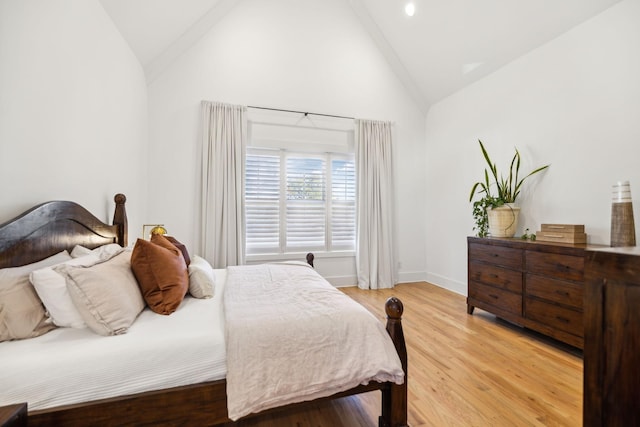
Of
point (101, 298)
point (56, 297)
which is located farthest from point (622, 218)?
point (56, 297)

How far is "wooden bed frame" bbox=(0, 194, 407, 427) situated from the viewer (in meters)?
1.05

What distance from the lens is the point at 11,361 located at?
1.00 m

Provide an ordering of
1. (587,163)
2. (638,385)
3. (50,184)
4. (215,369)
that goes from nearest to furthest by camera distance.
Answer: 1. (638,385)
2. (215,369)
3. (50,184)
4. (587,163)

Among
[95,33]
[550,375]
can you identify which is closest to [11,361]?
[95,33]

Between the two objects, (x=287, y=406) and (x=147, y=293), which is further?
(x=147, y=293)

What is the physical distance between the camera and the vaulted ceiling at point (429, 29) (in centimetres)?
263

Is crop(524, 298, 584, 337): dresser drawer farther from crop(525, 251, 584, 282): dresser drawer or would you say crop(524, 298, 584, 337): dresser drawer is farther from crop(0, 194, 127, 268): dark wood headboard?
crop(0, 194, 127, 268): dark wood headboard

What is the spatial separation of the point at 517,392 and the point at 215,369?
5.94 feet

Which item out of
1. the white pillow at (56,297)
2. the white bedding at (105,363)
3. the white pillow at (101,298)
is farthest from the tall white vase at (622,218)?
the white pillow at (56,297)

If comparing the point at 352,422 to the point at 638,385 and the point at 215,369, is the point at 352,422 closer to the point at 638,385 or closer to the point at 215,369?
the point at 215,369

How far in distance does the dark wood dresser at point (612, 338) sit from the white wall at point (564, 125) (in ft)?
7.33

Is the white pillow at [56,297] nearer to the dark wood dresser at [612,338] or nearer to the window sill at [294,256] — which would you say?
the dark wood dresser at [612,338]

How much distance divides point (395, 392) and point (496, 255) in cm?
208

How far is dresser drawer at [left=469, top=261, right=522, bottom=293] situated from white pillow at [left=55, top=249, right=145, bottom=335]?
2995mm
